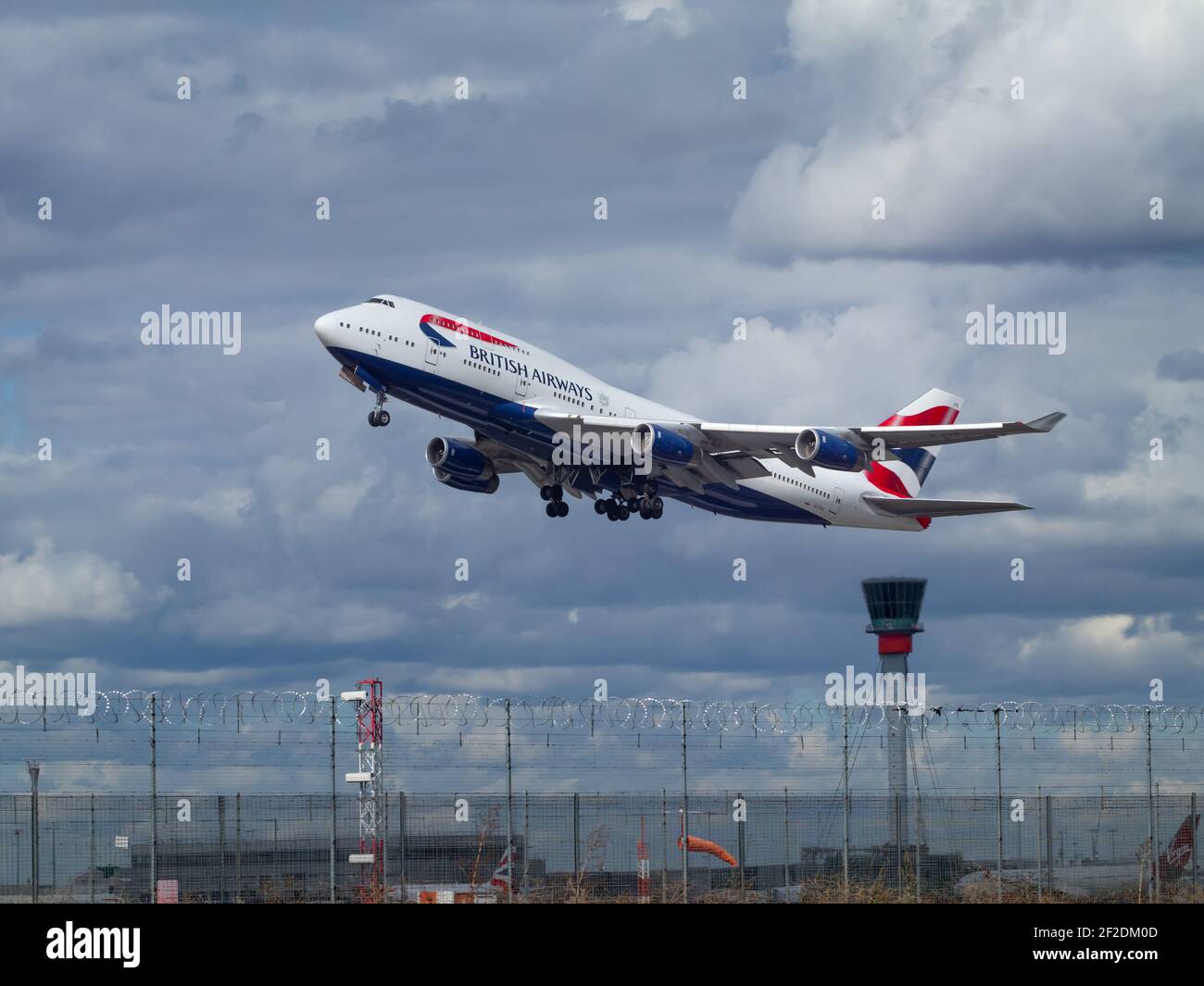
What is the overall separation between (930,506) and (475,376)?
2530 cm

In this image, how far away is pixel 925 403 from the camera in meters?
85.6

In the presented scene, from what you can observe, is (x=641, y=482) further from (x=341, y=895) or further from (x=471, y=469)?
(x=341, y=895)

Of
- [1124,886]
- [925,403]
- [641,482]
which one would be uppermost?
[925,403]

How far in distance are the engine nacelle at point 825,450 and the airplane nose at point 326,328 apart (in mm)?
16855

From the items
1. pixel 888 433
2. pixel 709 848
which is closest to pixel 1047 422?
pixel 888 433

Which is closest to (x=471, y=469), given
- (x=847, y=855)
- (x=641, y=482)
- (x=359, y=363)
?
(x=641, y=482)

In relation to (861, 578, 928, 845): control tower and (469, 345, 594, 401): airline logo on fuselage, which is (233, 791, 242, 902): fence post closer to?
(469, 345, 594, 401): airline logo on fuselage

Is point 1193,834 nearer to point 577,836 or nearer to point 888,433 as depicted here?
point 577,836

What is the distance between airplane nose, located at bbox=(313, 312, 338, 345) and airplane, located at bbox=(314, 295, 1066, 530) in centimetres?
4

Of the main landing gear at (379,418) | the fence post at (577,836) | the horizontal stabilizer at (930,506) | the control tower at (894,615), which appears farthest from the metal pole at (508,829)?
the control tower at (894,615)

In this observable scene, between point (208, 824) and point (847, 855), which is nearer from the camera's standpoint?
point (208, 824)

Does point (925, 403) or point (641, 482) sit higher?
point (925, 403)

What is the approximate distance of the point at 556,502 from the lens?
69.1 meters
